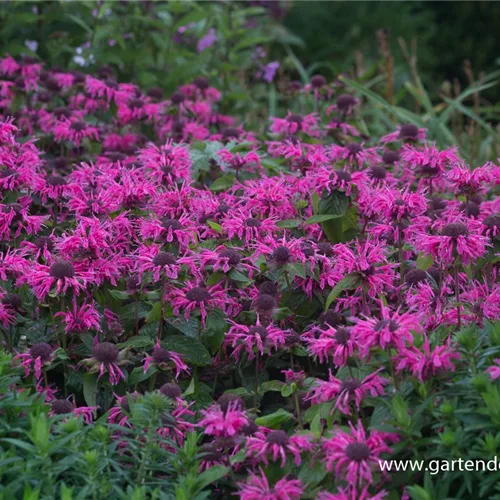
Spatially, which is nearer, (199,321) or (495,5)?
(199,321)

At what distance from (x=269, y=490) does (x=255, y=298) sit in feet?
2.01

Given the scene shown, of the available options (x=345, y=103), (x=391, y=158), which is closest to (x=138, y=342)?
(x=391, y=158)

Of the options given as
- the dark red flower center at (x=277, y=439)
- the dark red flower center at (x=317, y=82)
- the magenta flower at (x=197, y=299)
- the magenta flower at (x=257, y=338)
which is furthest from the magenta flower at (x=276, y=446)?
the dark red flower center at (x=317, y=82)

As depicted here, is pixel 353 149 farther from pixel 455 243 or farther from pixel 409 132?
pixel 455 243

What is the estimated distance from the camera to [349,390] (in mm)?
1779

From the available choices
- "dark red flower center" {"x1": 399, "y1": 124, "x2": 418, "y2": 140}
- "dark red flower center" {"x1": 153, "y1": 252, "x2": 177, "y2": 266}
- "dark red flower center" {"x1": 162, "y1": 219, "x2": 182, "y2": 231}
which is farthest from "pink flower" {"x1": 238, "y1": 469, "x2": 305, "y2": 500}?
"dark red flower center" {"x1": 399, "y1": 124, "x2": 418, "y2": 140}

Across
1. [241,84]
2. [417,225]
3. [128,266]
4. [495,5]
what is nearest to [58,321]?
[128,266]

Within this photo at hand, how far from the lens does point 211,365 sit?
224cm

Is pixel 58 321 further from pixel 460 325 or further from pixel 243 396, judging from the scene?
pixel 460 325

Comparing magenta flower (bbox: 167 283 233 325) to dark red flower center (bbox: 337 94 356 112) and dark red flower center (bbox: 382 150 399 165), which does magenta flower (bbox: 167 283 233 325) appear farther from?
dark red flower center (bbox: 337 94 356 112)

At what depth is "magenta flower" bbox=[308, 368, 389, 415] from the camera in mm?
1772

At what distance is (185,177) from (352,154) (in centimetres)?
56

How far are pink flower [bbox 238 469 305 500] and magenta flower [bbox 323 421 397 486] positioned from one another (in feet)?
0.27

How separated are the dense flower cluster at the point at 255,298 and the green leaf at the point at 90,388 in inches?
1.1
